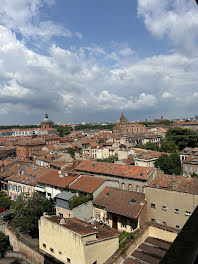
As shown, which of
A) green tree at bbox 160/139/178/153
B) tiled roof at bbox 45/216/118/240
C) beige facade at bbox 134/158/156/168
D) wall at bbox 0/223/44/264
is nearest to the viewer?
tiled roof at bbox 45/216/118/240

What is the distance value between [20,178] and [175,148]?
45.6 meters

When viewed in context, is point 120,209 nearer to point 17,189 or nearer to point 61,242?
point 61,242

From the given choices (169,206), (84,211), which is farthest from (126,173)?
(169,206)

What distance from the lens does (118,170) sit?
33.5 meters

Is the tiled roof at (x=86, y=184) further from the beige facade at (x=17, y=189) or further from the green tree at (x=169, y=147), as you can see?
the green tree at (x=169, y=147)

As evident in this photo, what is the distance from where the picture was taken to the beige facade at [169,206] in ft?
68.4

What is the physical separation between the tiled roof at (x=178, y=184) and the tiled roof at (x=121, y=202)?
2619 mm

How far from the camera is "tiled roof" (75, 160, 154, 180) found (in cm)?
3128

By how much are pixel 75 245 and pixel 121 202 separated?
26.8 feet

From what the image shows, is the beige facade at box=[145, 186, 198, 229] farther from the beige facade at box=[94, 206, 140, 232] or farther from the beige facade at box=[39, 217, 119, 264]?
the beige facade at box=[39, 217, 119, 264]

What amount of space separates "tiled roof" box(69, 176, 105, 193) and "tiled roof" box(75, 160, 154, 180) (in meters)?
5.18

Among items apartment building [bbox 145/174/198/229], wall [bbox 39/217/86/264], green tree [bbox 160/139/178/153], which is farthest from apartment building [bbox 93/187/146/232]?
green tree [bbox 160/139/178/153]

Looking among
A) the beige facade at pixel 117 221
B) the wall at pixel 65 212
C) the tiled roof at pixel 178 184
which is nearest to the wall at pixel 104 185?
the beige facade at pixel 117 221

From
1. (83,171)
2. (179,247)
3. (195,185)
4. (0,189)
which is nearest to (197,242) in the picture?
(179,247)
